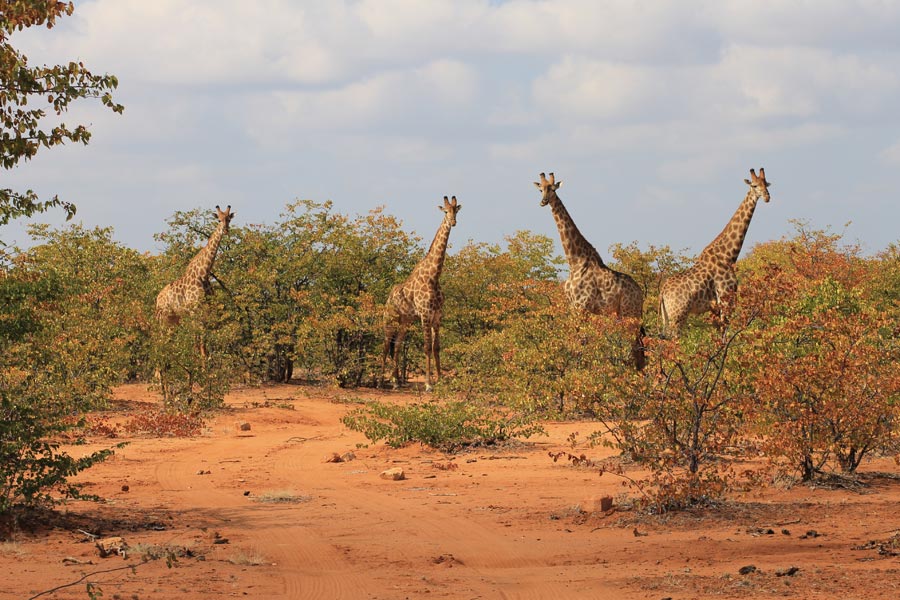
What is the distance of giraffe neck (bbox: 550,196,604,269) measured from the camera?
18.3m

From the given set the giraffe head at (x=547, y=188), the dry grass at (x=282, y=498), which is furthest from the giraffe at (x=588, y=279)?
the dry grass at (x=282, y=498)

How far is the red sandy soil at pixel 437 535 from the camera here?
7.13m

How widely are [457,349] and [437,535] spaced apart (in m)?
10.5

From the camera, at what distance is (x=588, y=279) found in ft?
59.5

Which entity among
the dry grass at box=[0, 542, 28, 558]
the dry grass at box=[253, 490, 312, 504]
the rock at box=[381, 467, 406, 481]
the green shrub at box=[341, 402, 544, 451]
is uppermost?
the green shrub at box=[341, 402, 544, 451]

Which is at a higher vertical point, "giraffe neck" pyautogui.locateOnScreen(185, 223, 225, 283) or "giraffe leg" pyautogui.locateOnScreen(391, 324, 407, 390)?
"giraffe neck" pyautogui.locateOnScreen(185, 223, 225, 283)

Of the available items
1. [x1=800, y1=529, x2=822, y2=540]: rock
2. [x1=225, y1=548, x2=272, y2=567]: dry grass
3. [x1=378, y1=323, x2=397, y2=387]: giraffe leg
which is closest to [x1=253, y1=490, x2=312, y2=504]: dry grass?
[x1=225, y1=548, x2=272, y2=567]: dry grass

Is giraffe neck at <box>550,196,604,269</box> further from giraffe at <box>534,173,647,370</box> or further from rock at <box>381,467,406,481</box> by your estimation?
rock at <box>381,467,406,481</box>

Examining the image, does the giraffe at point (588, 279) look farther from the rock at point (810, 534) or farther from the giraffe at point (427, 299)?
the rock at point (810, 534)

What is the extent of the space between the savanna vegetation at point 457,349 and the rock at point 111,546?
3.03 ft

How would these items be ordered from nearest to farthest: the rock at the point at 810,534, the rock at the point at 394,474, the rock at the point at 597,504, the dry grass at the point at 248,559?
1. the dry grass at the point at 248,559
2. the rock at the point at 810,534
3. the rock at the point at 597,504
4. the rock at the point at 394,474

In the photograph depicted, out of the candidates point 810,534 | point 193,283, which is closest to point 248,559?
point 810,534

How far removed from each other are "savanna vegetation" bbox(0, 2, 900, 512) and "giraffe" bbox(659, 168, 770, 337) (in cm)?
49

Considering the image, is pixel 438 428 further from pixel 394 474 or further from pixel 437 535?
pixel 437 535
